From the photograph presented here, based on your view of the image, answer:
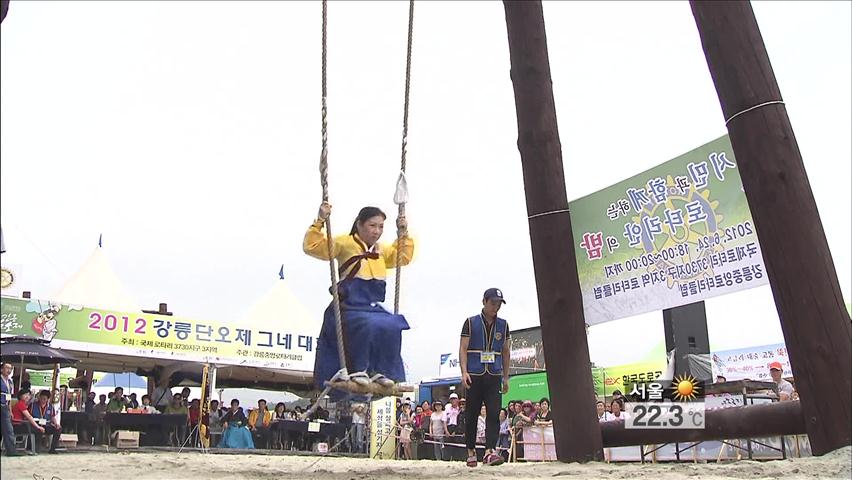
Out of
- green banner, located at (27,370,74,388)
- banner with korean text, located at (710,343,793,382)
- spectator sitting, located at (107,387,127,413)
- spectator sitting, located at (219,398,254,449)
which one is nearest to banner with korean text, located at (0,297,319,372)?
spectator sitting, located at (107,387,127,413)

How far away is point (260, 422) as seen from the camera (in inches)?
497

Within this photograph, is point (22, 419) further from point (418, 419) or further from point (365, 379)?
point (365, 379)

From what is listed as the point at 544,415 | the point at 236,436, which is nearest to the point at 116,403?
the point at 236,436

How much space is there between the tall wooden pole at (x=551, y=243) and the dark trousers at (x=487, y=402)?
0.41 meters

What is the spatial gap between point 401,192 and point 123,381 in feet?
56.9

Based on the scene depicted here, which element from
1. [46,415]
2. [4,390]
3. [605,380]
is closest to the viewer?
[4,390]

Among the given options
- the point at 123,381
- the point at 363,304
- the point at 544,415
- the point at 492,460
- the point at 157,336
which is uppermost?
the point at 123,381

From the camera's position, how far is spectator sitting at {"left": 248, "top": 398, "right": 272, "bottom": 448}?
12.3 meters

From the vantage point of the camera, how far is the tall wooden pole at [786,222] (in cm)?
337

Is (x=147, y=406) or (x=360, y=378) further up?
(x=147, y=406)

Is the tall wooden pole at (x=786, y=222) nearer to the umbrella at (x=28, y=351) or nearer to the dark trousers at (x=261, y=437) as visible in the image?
the umbrella at (x=28, y=351)

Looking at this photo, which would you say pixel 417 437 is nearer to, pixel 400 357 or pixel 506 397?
pixel 506 397

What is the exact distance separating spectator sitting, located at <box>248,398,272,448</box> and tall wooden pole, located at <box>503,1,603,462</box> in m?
8.39

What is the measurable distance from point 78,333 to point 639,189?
948cm
